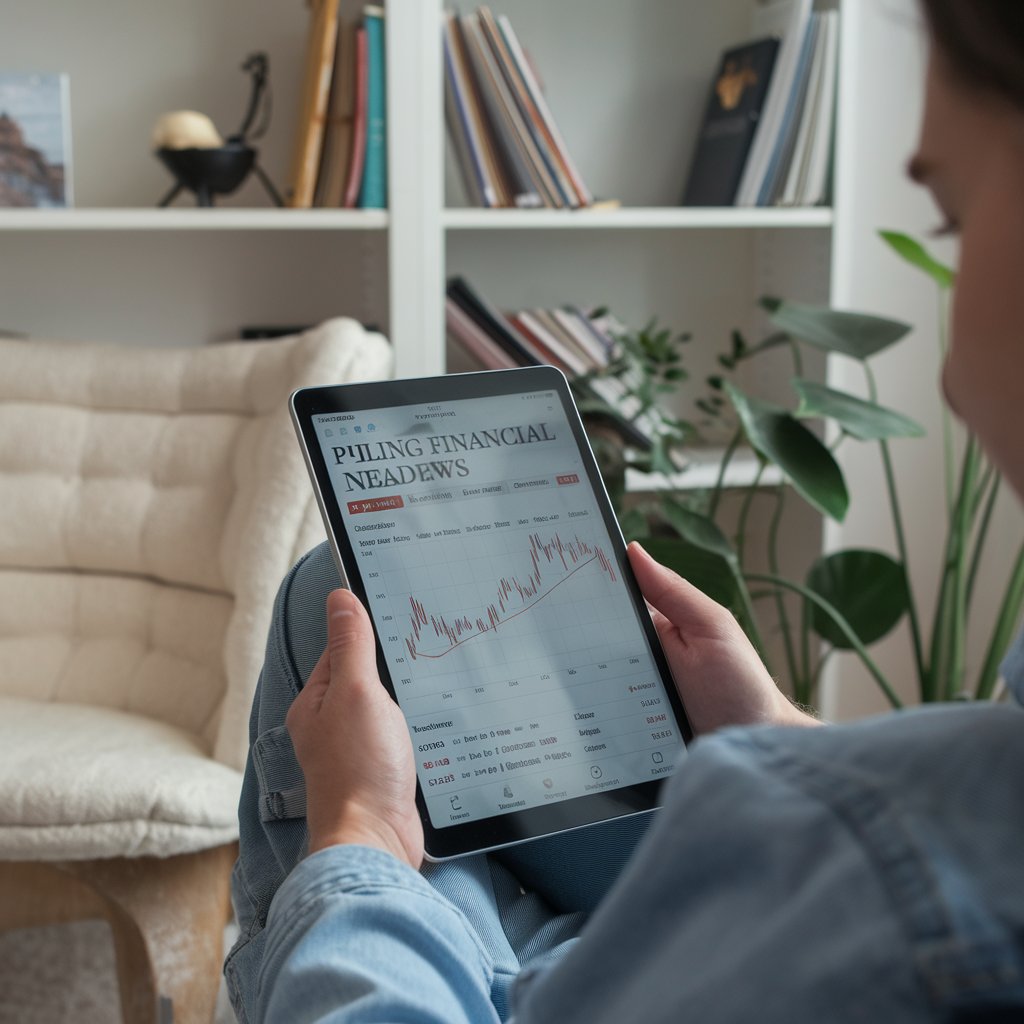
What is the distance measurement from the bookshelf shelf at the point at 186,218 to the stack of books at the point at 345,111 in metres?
0.03

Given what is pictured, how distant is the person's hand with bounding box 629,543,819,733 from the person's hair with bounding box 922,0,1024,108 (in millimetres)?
448

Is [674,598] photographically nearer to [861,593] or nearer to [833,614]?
[833,614]

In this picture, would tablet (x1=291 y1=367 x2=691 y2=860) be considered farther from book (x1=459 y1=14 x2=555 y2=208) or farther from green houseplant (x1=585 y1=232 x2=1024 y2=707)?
book (x1=459 y1=14 x2=555 y2=208)

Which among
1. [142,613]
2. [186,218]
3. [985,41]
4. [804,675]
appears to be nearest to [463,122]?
[186,218]

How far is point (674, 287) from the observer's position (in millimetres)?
2043

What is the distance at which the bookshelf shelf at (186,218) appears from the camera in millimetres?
1522

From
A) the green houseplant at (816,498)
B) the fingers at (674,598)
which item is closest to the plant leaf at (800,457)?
the green houseplant at (816,498)

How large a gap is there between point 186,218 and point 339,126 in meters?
0.24

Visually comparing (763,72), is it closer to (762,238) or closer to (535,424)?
(762,238)

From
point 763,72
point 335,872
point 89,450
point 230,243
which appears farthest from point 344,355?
point 335,872

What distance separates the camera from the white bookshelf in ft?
5.26

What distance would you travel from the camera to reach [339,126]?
1.62 metres

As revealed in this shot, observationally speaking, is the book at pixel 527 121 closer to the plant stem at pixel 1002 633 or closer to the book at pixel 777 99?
the book at pixel 777 99

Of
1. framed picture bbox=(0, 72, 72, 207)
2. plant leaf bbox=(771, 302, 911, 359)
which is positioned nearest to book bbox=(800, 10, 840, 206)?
plant leaf bbox=(771, 302, 911, 359)
